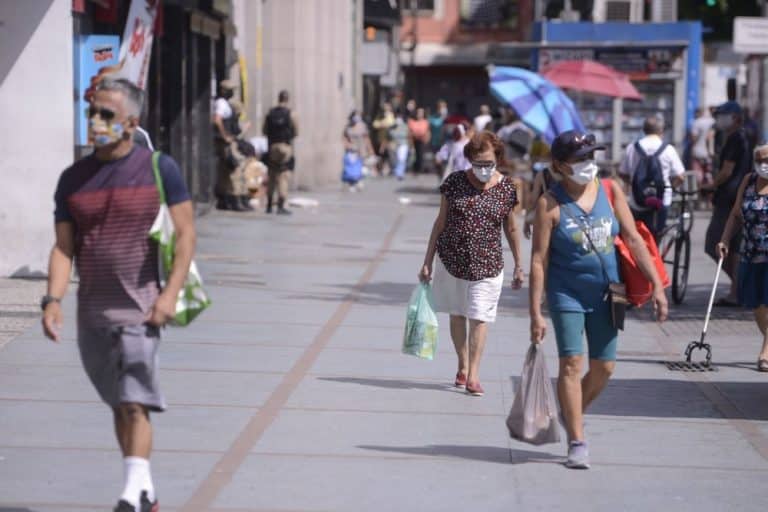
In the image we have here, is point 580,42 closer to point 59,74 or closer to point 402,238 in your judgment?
point 402,238

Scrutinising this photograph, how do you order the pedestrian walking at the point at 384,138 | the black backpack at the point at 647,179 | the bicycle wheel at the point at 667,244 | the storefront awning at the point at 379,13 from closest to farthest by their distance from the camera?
the black backpack at the point at 647,179
the bicycle wheel at the point at 667,244
the pedestrian walking at the point at 384,138
the storefront awning at the point at 379,13

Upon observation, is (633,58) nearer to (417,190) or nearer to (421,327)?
(417,190)

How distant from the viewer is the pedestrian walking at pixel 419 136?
41156 millimetres

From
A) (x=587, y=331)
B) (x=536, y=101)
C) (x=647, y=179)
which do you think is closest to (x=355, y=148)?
(x=536, y=101)

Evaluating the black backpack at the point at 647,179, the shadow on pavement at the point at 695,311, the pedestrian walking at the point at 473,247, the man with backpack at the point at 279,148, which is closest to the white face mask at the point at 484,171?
the pedestrian walking at the point at 473,247

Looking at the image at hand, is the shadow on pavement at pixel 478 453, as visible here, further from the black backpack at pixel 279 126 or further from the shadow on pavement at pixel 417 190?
the shadow on pavement at pixel 417 190

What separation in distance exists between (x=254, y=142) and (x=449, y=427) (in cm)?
1780

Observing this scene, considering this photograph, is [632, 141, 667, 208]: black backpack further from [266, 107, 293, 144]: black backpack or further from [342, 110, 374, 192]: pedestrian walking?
[342, 110, 374, 192]: pedestrian walking

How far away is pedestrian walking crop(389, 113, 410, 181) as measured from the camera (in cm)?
3853

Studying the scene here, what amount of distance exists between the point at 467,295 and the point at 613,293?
2371mm

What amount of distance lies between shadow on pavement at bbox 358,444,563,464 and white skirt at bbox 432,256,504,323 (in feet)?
5.57

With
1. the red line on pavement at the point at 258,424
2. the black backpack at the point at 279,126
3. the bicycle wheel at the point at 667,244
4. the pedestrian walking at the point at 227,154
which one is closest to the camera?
the red line on pavement at the point at 258,424

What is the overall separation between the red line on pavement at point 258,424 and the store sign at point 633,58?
16670mm

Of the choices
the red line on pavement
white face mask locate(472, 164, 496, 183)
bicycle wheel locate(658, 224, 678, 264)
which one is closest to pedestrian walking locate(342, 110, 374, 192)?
bicycle wheel locate(658, 224, 678, 264)
